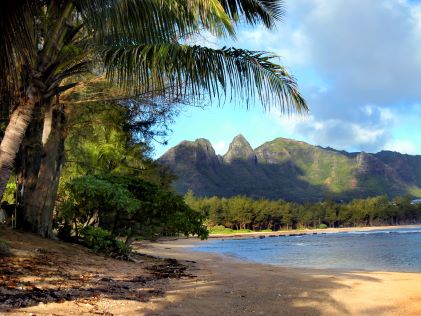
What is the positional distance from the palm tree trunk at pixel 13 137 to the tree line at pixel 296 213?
112093mm

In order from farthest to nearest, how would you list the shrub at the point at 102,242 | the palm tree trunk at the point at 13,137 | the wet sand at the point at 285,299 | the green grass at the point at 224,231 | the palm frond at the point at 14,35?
the green grass at the point at 224,231 < the shrub at the point at 102,242 < the wet sand at the point at 285,299 < the palm tree trunk at the point at 13,137 < the palm frond at the point at 14,35

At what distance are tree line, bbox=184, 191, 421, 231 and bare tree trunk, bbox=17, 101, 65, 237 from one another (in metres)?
104

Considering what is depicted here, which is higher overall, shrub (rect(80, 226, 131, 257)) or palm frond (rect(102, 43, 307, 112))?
palm frond (rect(102, 43, 307, 112))

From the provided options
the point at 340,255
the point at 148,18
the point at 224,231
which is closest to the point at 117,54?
the point at 148,18

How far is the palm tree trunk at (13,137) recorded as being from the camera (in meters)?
5.04

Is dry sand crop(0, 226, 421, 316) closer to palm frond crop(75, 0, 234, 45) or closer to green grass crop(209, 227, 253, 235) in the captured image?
palm frond crop(75, 0, 234, 45)

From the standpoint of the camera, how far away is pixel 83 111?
15.8 metres

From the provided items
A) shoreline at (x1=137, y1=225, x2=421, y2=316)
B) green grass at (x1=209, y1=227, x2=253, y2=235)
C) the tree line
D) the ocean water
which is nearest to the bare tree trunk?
shoreline at (x1=137, y1=225, x2=421, y2=316)

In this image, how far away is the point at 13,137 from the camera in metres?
5.15

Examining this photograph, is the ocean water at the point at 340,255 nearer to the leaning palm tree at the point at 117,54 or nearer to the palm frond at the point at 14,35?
the leaning palm tree at the point at 117,54

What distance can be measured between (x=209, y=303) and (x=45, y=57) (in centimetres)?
482

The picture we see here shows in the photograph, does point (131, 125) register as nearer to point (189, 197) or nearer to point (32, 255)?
point (32, 255)

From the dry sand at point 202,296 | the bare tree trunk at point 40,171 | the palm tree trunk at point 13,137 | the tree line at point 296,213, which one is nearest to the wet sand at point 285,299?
the dry sand at point 202,296

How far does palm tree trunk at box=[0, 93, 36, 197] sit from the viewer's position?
16.5 feet
